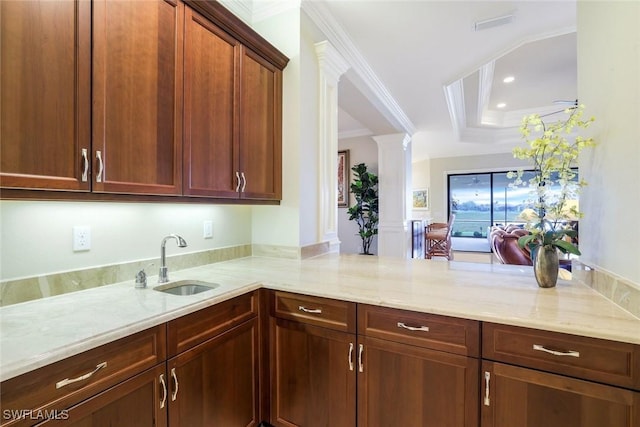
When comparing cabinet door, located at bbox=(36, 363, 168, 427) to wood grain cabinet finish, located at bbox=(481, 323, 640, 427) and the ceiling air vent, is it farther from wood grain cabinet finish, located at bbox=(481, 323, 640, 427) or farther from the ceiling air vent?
the ceiling air vent

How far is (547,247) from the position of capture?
146 cm

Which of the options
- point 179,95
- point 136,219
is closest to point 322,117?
point 179,95

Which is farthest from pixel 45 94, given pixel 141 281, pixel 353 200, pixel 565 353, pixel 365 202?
pixel 353 200

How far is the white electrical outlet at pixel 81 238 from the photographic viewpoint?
1.40 metres

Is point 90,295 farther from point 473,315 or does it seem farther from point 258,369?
point 473,315

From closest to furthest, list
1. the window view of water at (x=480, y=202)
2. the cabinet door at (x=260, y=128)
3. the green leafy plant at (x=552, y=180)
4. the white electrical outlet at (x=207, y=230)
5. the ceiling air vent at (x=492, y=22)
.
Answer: the green leafy plant at (x=552, y=180)
the cabinet door at (x=260, y=128)
the white electrical outlet at (x=207, y=230)
the ceiling air vent at (x=492, y=22)
the window view of water at (x=480, y=202)

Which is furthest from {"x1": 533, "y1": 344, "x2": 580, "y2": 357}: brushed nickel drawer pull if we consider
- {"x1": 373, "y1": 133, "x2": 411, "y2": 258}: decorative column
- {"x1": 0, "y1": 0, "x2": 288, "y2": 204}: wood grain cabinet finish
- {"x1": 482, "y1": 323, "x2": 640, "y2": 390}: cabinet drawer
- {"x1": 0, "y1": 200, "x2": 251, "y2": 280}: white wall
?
{"x1": 373, "y1": 133, "x2": 411, "y2": 258}: decorative column

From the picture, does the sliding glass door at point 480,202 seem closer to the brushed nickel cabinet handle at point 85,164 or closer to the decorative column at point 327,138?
the decorative column at point 327,138

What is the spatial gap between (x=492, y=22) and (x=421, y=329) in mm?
2646

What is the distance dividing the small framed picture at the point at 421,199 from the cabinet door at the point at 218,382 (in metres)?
8.37

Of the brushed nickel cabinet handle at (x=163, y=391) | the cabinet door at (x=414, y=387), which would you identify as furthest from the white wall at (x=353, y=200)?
the brushed nickel cabinet handle at (x=163, y=391)

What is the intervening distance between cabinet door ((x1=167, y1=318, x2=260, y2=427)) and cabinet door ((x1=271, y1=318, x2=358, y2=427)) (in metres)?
0.12

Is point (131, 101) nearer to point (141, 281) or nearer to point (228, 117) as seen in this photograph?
point (228, 117)

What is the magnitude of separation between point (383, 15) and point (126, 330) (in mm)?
2678
